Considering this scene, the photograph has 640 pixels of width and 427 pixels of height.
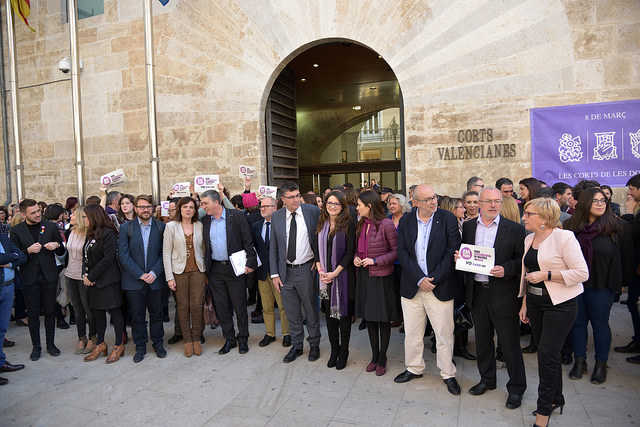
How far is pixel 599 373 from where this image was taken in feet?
12.9

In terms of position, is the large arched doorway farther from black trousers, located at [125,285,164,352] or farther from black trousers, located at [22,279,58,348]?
black trousers, located at [22,279,58,348]

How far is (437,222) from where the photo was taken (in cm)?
396

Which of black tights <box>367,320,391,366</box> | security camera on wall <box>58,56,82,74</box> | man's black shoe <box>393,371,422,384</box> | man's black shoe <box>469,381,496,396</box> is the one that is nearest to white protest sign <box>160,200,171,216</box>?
black tights <box>367,320,391,366</box>

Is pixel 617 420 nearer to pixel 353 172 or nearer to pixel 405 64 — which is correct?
→ pixel 405 64

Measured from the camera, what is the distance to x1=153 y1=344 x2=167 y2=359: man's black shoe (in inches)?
198

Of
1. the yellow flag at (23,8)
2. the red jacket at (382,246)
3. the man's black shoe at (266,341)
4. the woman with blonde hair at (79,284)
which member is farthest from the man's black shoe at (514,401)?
the yellow flag at (23,8)

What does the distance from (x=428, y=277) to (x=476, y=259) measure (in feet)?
1.62

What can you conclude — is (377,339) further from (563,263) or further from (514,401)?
(563,263)

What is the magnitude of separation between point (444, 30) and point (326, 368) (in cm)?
605

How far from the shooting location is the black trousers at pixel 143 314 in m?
5.01

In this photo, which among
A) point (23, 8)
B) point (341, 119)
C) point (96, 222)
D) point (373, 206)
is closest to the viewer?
Answer: point (373, 206)

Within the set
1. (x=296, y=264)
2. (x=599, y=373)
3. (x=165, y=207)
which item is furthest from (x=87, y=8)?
(x=599, y=373)

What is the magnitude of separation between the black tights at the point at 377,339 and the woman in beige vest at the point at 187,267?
2075 mm

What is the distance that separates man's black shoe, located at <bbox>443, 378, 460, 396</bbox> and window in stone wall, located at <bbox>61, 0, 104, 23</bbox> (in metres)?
10.5
